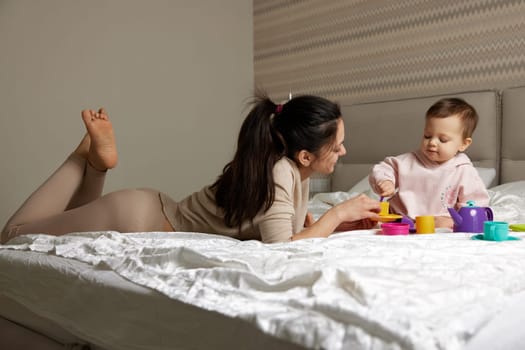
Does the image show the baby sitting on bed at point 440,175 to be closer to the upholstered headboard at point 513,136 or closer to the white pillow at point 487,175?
the white pillow at point 487,175

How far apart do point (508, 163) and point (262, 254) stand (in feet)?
6.71

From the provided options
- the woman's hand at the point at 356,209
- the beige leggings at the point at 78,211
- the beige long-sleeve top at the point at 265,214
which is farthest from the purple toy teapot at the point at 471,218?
the beige leggings at the point at 78,211

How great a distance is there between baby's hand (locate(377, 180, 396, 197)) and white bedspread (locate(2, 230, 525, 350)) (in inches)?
25.4

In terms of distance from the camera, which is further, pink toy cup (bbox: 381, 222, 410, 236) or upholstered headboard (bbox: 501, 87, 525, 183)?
upholstered headboard (bbox: 501, 87, 525, 183)

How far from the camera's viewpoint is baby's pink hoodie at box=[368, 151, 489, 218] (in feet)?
7.03

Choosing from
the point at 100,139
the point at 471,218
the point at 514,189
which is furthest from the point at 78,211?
the point at 514,189

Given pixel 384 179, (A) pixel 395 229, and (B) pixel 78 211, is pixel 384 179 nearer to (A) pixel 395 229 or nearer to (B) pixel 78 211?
(A) pixel 395 229

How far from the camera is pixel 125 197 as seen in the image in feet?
6.12

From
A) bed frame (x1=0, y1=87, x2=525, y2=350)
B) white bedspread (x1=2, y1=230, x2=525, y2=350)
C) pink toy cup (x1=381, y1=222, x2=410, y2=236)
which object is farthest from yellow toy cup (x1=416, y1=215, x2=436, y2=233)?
bed frame (x1=0, y1=87, x2=525, y2=350)

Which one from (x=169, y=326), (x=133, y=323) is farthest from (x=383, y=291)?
(x=133, y=323)

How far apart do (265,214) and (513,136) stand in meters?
1.73

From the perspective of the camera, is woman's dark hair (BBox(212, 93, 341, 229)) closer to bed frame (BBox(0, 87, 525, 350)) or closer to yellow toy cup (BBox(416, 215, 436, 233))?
yellow toy cup (BBox(416, 215, 436, 233))

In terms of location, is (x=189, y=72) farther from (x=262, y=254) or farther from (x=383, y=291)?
(x=383, y=291)

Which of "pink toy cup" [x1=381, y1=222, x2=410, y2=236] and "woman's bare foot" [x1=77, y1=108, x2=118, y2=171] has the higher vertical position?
"woman's bare foot" [x1=77, y1=108, x2=118, y2=171]
